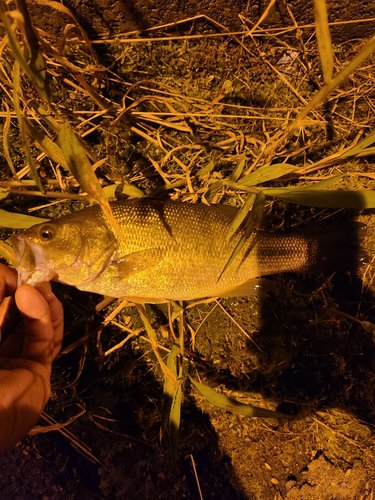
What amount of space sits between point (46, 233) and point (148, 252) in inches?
19.3

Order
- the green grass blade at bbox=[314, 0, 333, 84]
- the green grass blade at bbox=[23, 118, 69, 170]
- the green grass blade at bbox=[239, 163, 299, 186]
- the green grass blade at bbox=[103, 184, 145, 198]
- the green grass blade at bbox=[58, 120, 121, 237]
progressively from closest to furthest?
the green grass blade at bbox=[314, 0, 333, 84] < the green grass blade at bbox=[58, 120, 121, 237] < the green grass blade at bbox=[23, 118, 69, 170] < the green grass blade at bbox=[239, 163, 299, 186] < the green grass blade at bbox=[103, 184, 145, 198]

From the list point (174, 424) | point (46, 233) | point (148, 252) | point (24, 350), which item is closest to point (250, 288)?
point (148, 252)

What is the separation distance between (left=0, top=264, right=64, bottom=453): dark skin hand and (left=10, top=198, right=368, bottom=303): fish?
15cm

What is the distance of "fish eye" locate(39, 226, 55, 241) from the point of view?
1678mm

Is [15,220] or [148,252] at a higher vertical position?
[15,220]

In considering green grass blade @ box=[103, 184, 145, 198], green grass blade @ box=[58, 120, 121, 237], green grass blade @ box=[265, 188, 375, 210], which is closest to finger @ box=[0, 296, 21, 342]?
green grass blade @ box=[103, 184, 145, 198]

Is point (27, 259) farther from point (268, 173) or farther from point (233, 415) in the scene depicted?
point (233, 415)

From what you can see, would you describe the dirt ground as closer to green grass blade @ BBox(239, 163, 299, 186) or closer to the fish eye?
the fish eye

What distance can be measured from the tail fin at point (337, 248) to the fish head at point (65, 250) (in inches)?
42.2

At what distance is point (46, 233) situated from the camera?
1680mm

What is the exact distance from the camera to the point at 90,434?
2283 millimetres

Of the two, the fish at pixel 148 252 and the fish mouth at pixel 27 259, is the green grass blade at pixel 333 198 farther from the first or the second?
the fish mouth at pixel 27 259

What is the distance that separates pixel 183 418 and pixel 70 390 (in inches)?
29.5

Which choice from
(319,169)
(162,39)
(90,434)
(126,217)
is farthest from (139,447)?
(162,39)
